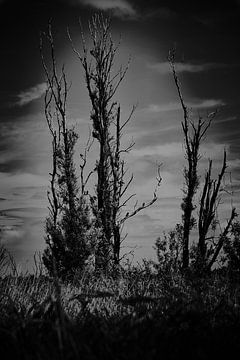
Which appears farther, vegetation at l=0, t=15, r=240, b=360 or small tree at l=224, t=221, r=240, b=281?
small tree at l=224, t=221, r=240, b=281

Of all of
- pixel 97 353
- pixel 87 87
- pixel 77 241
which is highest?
pixel 87 87

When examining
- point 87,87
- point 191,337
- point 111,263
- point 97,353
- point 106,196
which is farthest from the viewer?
point 87,87

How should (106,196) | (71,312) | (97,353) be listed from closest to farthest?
1. (97,353)
2. (71,312)
3. (106,196)

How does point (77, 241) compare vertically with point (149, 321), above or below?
above

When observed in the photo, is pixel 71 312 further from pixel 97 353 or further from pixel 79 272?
pixel 79 272

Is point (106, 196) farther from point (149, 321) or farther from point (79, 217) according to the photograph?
point (149, 321)

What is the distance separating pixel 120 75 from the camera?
15.3 m

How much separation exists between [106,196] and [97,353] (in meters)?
11.2

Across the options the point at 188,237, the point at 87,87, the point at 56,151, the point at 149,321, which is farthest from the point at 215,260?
the point at 149,321

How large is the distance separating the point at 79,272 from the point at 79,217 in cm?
180

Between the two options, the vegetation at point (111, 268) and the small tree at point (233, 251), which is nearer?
the vegetation at point (111, 268)

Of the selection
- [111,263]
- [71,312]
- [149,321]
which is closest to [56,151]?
[111,263]

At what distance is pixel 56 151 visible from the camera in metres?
14.1

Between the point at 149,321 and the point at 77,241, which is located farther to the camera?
the point at 77,241
